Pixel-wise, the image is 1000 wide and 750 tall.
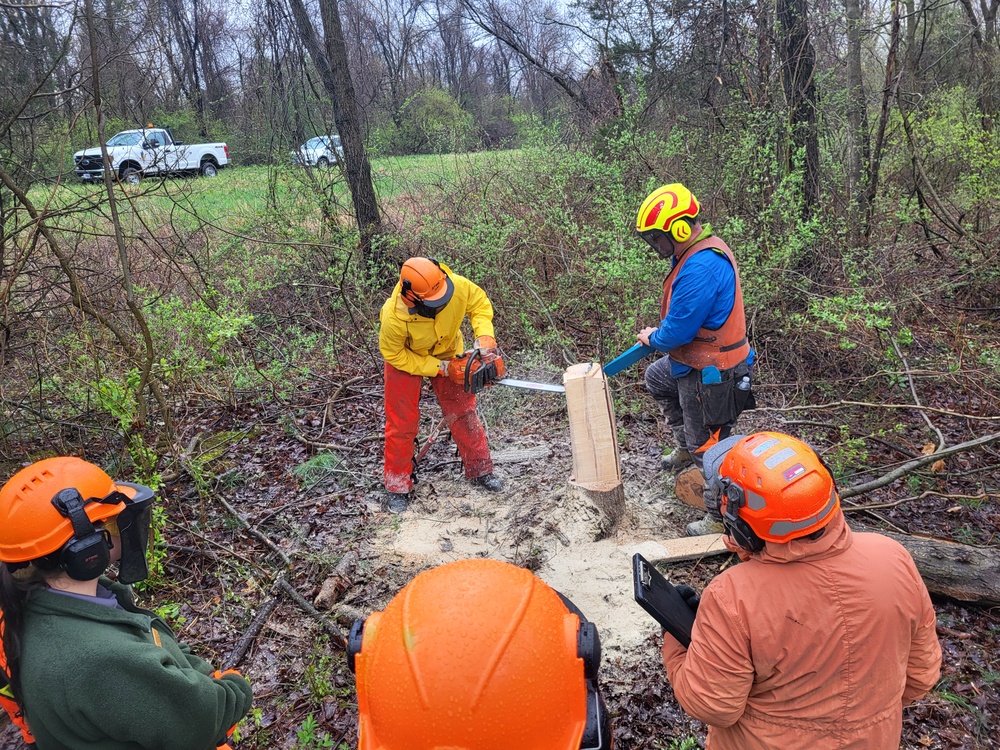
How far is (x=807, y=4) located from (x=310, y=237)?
668 centimetres

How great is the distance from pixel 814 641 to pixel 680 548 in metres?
2.32

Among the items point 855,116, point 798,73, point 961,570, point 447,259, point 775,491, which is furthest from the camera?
point 447,259

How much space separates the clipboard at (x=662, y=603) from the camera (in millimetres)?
1914

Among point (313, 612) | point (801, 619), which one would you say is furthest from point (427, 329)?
point (801, 619)

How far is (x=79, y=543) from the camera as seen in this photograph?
5.85 feet

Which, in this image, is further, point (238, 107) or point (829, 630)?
point (238, 107)

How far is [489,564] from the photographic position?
1475 millimetres

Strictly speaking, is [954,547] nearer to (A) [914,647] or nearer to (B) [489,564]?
(A) [914,647]

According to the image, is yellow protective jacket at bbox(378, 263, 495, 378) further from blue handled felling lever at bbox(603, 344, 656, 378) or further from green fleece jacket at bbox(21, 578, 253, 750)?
green fleece jacket at bbox(21, 578, 253, 750)

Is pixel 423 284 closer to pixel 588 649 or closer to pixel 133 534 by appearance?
pixel 133 534

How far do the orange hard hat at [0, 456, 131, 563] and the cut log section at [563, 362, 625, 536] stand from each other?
291 cm

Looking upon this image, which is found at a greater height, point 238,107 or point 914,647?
point 238,107

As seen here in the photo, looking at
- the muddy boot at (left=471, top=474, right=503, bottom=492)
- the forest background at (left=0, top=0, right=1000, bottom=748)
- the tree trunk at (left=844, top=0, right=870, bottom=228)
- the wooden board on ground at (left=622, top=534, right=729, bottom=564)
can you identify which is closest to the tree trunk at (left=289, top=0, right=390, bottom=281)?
the forest background at (left=0, top=0, right=1000, bottom=748)

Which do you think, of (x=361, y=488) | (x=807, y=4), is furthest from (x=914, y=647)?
(x=807, y=4)
